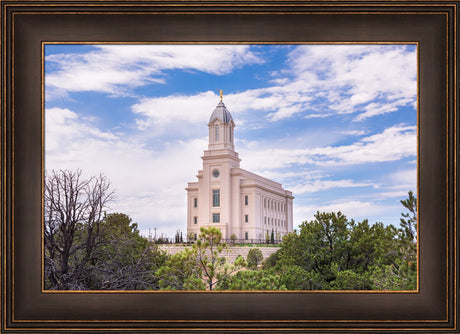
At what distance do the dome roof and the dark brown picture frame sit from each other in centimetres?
1243

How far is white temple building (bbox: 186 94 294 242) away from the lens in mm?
15258

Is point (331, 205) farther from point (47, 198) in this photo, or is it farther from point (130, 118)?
point (47, 198)

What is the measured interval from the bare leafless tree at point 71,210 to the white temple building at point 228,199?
32.3 feet

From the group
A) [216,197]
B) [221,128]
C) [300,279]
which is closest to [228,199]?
[216,197]

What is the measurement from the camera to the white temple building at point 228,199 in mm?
15258

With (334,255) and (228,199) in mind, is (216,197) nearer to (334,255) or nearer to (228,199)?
(228,199)

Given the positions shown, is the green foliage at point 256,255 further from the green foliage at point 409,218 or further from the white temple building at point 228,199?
the green foliage at point 409,218

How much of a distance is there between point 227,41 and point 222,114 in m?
12.8

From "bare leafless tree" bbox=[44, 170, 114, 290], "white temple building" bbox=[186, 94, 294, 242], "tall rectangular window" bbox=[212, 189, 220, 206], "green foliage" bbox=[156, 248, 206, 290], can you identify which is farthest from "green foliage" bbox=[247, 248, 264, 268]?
"bare leafless tree" bbox=[44, 170, 114, 290]

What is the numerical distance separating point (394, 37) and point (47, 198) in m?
4.18

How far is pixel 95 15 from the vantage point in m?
1.71

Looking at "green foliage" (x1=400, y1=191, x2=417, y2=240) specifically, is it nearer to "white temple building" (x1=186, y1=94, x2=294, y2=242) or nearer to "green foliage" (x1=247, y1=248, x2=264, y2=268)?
"green foliage" (x1=247, y1=248, x2=264, y2=268)

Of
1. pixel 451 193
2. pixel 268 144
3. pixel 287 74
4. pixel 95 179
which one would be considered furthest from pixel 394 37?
pixel 287 74

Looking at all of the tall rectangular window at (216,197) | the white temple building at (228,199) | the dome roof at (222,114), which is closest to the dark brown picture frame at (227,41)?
the dome roof at (222,114)
